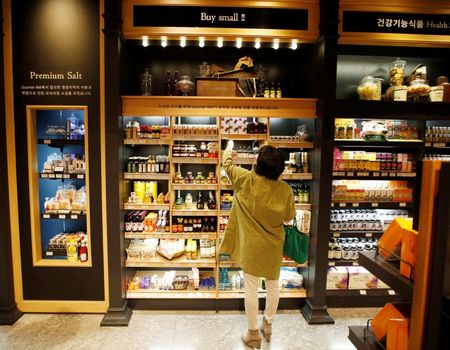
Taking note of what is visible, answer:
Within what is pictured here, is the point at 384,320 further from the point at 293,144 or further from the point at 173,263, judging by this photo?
the point at 173,263

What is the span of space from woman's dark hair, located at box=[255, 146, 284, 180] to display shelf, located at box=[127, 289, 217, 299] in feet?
5.61

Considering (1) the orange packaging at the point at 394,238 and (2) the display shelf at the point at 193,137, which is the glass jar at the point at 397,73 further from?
(1) the orange packaging at the point at 394,238

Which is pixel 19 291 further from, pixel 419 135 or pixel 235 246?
pixel 419 135

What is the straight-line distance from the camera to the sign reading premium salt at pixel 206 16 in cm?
331

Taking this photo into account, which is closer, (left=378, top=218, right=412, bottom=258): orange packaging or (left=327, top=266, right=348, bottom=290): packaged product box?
(left=378, top=218, right=412, bottom=258): orange packaging

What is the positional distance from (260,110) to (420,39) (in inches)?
74.9

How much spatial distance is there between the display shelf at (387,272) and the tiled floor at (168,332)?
1.76m

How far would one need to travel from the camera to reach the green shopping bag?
10.2ft

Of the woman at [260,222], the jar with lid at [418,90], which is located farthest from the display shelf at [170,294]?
the jar with lid at [418,90]

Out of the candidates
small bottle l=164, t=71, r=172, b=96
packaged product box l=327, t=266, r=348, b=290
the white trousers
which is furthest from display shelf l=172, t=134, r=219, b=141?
packaged product box l=327, t=266, r=348, b=290

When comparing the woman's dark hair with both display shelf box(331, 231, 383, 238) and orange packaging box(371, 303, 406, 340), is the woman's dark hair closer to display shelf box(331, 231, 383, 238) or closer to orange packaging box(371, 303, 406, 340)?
orange packaging box(371, 303, 406, 340)

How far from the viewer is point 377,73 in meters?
4.11

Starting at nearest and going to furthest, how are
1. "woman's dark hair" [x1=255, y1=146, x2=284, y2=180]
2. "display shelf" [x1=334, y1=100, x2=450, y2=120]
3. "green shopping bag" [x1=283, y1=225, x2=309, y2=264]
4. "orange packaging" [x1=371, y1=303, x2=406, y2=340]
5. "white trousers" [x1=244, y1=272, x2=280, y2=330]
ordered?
"orange packaging" [x1=371, y1=303, x2=406, y2=340], "woman's dark hair" [x1=255, y1=146, x2=284, y2=180], "white trousers" [x1=244, y1=272, x2=280, y2=330], "green shopping bag" [x1=283, y1=225, x2=309, y2=264], "display shelf" [x1=334, y1=100, x2=450, y2=120]

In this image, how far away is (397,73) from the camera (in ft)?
12.4
